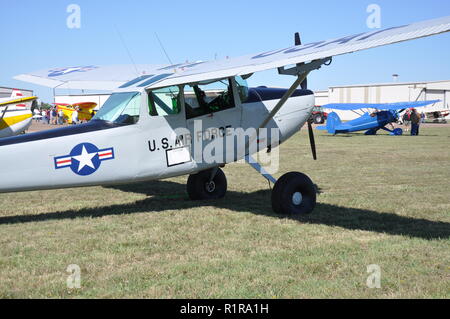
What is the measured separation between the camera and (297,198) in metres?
7.58

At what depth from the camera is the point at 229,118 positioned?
7.80 meters

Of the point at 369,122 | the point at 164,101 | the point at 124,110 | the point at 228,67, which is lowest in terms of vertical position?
the point at 369,122

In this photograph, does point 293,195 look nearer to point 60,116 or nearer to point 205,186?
point 205,186

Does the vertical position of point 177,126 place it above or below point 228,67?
below

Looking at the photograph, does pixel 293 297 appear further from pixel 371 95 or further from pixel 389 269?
pixel 371 95

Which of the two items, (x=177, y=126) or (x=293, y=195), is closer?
(x=177, y=126)

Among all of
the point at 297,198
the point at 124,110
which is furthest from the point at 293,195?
the point at 124,110

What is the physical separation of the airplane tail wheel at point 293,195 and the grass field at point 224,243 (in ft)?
0.62

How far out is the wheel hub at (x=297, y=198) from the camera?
7.52 m

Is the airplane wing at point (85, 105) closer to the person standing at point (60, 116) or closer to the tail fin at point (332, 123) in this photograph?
the person standing at point (60, 116)

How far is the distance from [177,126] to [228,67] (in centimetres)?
122

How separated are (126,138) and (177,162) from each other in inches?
35.0

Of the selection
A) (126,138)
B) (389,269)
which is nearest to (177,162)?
(126,138)

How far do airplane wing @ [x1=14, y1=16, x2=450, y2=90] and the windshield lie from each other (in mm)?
245
